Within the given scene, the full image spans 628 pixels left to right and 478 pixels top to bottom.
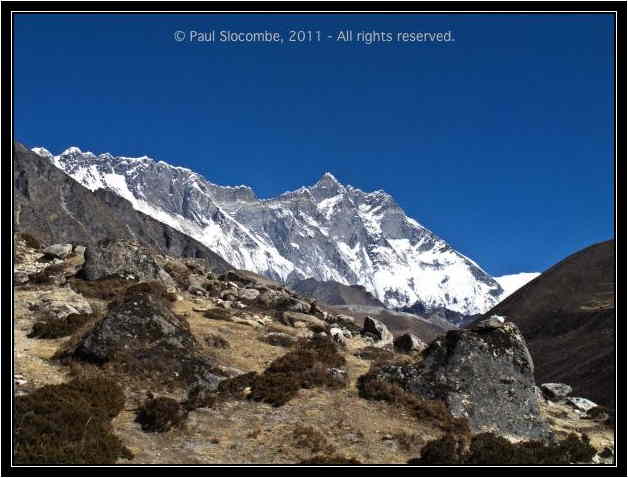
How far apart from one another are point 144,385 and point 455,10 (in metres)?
15.0

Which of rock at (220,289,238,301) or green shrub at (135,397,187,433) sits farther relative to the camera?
rock at (220,289,238,301)

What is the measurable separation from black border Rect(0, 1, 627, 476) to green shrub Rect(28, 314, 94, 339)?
502 inches

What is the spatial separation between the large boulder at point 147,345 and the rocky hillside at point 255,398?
54 mm

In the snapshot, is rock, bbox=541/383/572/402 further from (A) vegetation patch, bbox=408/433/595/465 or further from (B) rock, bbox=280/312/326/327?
(B) rock, bbox=280/312/326/327

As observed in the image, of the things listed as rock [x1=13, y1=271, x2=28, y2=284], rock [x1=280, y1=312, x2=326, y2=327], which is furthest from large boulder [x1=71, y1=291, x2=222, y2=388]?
rock [x1=280, y1=312, x2=326, y2=327]

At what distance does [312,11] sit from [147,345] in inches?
550

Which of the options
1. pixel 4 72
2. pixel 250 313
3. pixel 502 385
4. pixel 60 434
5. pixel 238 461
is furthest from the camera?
pixel 250 313

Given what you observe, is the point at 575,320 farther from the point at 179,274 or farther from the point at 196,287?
the point at 196,287

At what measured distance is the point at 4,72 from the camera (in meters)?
12.0

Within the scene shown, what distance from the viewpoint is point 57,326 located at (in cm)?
2425

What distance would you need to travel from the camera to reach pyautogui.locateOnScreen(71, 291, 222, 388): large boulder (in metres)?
20.5

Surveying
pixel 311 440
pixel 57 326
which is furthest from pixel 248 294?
pixel 311 440

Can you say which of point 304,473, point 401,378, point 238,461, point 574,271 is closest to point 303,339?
point 401,378

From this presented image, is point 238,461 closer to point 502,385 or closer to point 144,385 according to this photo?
point 144,385
